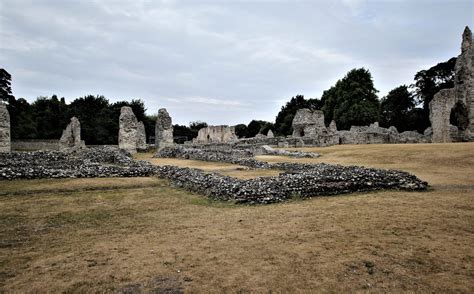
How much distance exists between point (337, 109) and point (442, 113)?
1236 inches

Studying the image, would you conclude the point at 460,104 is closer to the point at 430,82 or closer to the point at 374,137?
the point at 374,137

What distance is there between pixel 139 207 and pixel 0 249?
141 inches

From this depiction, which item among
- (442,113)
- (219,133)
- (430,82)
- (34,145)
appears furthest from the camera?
(430,82)

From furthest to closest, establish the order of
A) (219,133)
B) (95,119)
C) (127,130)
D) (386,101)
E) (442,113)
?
(386,101)
(95,119)
(219,133)
(127,130)
(442,113)

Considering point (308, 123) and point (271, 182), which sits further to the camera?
point (308, 123)

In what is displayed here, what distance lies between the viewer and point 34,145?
43.8 metres

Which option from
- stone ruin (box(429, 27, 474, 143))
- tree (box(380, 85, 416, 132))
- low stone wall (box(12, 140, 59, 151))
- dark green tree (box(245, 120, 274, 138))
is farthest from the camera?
dark green tree (box(245, 120, 274, 138))

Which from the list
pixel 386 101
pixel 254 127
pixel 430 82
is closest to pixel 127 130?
pixel 430 82

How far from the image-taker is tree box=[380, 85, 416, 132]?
54237 millimetres

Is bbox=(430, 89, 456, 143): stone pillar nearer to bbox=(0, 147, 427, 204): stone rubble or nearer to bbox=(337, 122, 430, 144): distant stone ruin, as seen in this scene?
bbox=(337, 122, 430, 144): distant stone ruin

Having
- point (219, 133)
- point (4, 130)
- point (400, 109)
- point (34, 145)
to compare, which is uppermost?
point (400, 109)

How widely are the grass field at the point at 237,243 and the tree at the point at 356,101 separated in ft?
156

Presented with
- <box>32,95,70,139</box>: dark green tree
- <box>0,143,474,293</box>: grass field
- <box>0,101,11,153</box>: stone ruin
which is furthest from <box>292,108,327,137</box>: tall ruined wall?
<box>32,95,70,139</box>: dark green tree

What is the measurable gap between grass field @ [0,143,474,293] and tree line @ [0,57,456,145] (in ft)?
148
